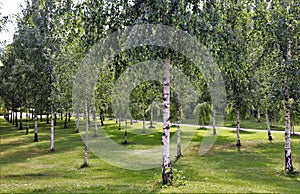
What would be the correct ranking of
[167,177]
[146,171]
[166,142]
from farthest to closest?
1. [146,171]
2. [167,177]
3. [166,142]

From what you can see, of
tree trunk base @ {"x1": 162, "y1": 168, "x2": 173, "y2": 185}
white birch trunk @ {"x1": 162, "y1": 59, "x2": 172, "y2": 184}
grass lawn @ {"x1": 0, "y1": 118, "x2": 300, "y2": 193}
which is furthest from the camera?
grass lawn @ {"x1": 0, "y1": 118, "x2": 300, "y2": 193}

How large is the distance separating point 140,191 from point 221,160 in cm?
1301

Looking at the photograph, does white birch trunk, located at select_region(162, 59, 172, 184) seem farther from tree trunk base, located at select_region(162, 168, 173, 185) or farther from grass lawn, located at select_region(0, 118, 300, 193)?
grass lawn, located at select_region(0, 118, 300, 193)

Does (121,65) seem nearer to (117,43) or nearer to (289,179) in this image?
(117,43)

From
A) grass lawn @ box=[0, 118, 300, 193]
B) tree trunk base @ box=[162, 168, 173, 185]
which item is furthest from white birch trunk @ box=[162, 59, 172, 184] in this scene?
grass lawn @ box=[0, 118, 300, 193]

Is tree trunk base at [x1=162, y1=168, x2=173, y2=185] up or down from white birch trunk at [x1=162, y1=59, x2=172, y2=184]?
down

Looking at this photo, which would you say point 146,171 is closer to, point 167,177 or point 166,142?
point 167,177

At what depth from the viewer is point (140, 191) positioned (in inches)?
460

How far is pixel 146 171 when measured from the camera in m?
19.3

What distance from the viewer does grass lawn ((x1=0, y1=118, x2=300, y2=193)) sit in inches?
524

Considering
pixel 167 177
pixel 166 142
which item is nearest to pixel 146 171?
pixel 167 177

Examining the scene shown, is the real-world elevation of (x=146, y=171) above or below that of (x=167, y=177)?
below

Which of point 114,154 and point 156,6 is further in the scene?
point 114,154

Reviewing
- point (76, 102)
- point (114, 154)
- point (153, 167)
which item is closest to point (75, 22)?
point (153, 167)
